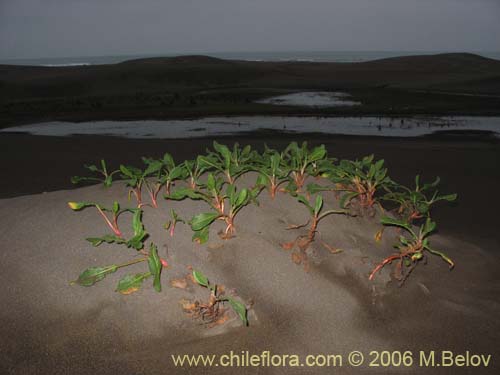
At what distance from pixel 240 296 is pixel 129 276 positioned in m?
0.55

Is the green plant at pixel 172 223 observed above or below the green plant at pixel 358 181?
below

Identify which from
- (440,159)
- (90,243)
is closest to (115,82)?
(440,159)

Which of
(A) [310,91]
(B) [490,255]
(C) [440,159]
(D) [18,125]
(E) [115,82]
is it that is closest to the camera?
(B) [490,255]

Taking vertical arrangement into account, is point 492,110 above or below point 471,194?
above

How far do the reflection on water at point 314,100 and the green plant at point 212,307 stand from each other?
10927mm

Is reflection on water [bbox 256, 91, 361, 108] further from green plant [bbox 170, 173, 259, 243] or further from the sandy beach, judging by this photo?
green plant [bbox 170, 173, 259, 243]

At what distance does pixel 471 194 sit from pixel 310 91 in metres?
13.5

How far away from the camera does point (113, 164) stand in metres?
5.19

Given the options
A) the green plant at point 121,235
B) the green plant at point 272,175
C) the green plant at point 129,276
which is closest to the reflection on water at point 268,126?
the green plant at point 272,175

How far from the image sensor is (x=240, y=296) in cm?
186

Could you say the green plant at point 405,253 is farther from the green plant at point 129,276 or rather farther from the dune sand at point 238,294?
the green plant at point 129,276

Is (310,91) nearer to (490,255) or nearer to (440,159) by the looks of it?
(440,159)

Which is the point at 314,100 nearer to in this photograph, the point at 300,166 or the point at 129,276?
the point at 300,166

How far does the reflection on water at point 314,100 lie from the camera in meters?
12.4
